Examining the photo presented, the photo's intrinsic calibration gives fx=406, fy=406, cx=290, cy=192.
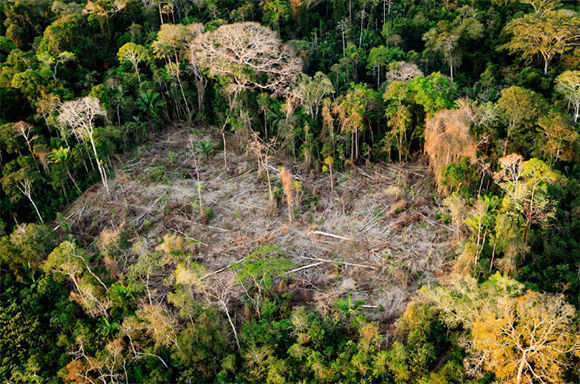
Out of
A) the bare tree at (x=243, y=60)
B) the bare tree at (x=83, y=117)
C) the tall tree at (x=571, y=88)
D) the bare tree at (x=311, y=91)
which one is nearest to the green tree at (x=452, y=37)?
the tall tree at (x=571, y=88)

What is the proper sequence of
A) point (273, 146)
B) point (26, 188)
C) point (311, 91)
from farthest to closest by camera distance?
point (273, 146) → point (311, 91) → point (26, 188)

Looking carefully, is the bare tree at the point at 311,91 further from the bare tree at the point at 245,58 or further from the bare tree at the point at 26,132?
the bare tree at the point at 26,132

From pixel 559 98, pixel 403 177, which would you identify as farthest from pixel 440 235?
pixel 559 98

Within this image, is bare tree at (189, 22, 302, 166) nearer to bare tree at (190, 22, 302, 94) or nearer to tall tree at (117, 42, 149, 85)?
bare tree at (190, 22, 302, 94)

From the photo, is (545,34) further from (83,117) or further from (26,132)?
(26,132)

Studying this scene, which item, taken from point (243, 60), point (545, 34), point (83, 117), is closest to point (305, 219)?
point (243, 60)
